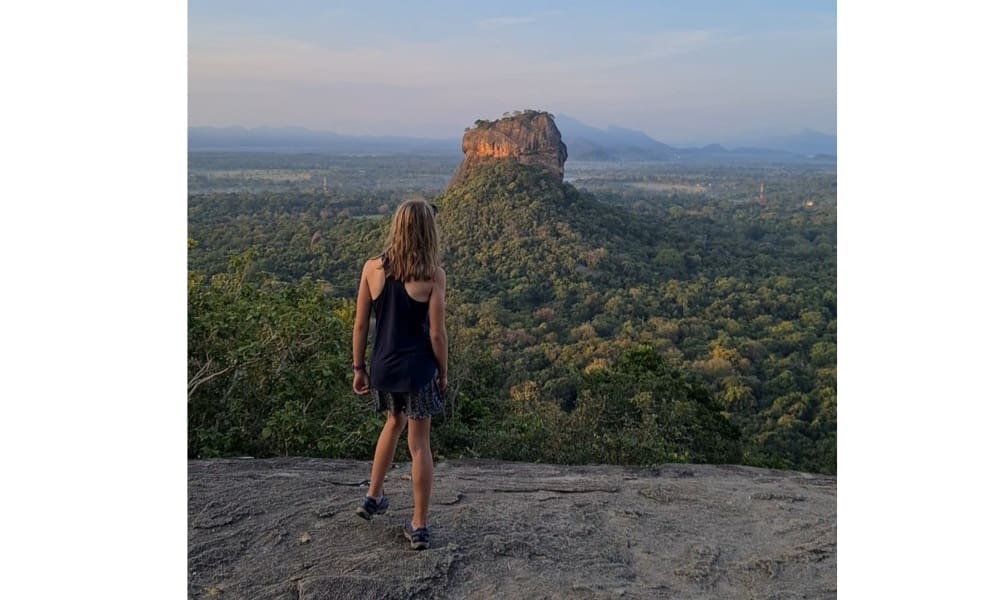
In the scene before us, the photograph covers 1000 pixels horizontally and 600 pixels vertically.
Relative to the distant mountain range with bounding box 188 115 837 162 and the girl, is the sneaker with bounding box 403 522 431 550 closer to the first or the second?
the girl

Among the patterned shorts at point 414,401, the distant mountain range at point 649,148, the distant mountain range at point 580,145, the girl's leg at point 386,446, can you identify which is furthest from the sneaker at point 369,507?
the distant mountain range at point 649,148

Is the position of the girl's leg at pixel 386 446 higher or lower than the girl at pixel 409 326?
lower

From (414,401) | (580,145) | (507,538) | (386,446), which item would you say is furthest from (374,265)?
(580,145)

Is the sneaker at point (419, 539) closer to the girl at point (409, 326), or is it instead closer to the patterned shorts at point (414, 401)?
the girl at point (409, 326)

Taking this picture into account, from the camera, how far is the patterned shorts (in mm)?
2500

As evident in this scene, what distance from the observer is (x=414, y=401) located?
250 cm

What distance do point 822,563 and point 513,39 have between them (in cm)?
1087

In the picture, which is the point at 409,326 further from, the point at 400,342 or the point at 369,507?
the point at 369,507

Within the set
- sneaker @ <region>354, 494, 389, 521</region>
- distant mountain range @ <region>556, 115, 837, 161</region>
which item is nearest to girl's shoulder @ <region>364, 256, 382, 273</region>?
sneaker @ <region>354, 494, 389, 521</region>

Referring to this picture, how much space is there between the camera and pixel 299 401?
199 inches

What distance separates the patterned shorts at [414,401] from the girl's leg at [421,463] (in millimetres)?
31

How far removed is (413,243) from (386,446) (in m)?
0.67

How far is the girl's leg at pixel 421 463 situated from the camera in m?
2.53
